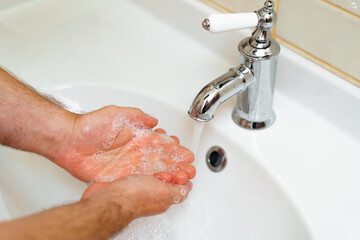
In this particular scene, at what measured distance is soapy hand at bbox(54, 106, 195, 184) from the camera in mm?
652

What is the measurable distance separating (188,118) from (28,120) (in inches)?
10.0

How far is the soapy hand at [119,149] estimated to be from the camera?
2.14 ft

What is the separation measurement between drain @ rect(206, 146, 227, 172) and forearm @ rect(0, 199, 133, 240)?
20cm

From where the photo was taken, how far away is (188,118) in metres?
0.69

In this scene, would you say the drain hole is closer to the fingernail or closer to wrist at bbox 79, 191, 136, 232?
the fingernail

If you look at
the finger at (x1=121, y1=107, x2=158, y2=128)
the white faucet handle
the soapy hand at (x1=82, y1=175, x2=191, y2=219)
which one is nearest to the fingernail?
the soapy hand at (x1=82, y1=175, x2=191, y2=219)

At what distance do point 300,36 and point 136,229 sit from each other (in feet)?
1.30

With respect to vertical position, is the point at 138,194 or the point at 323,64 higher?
the point at 323,64

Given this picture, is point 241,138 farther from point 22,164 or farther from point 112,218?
point 22,164

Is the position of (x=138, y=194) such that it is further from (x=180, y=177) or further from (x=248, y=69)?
(x=248, y=69)

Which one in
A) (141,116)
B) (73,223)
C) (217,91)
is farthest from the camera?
(141,116)

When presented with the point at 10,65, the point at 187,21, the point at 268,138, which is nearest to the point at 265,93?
the point at 268,138

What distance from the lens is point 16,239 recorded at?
388 mm

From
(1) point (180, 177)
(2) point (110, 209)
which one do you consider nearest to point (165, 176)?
(1) point (180, 177)
